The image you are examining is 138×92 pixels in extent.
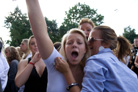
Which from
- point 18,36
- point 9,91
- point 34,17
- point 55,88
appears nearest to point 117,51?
point 55,88

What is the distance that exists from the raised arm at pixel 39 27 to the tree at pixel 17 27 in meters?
36.8

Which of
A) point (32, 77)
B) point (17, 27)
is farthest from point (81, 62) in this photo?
point (17, 27)

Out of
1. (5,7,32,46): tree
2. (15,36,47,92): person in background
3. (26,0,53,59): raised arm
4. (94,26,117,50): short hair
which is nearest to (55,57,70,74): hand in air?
(26,0,53,59): raised arm

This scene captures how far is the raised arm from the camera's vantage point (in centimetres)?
130

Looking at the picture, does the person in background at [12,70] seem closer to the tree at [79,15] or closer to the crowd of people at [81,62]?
the crowd of people at [81,62]

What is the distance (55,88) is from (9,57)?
330 centimetres

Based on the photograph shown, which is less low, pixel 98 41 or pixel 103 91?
pixel 98 41

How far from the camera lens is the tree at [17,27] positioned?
120 ft

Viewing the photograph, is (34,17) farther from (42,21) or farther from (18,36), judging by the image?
(18,36)

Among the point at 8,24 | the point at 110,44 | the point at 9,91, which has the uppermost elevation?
the point at 8,24

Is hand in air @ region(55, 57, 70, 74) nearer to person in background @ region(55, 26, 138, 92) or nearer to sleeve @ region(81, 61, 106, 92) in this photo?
person in background @ region(55, 26, 138, 92)

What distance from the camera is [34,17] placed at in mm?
1311

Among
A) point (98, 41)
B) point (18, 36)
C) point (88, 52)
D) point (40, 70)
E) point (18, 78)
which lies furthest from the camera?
point (18, 36)

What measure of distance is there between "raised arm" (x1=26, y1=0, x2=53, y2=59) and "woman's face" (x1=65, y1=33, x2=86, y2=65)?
39 cm
